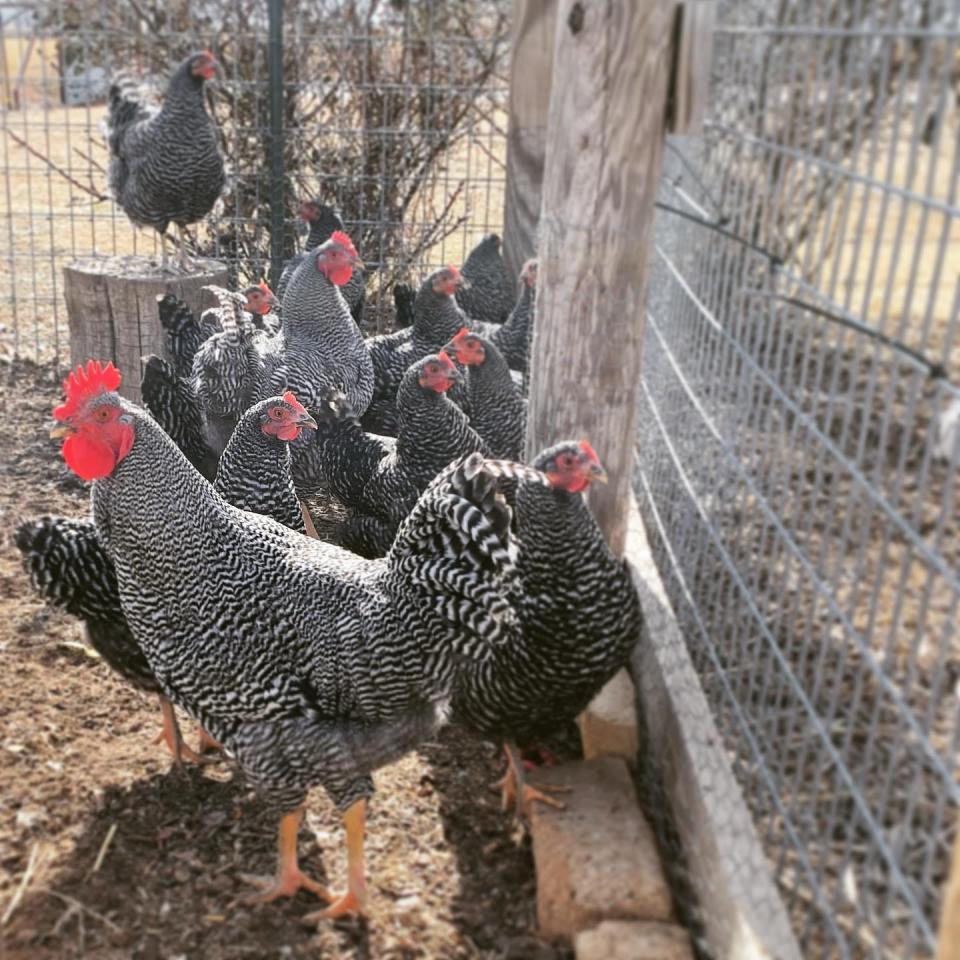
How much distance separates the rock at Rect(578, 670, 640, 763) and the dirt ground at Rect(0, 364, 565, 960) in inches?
15.1

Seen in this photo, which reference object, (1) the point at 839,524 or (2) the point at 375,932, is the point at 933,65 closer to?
(1) the point at 839,524

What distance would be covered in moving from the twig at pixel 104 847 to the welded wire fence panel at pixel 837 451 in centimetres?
191

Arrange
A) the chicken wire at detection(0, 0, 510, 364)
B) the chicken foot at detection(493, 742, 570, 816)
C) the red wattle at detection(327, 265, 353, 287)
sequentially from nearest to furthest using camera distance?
the chicken foot at detection(493, 742, 570, 816) < the red wattle at detection(327, 265, 353, 287) < the chicken wire at detection(0, 0, 510, 364)

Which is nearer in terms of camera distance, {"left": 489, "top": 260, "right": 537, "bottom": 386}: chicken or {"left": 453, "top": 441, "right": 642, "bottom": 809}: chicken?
{"left": 453, "top": 441, "right": 642, "bottom": 809}: chicken

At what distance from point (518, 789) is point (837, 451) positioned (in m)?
1.90

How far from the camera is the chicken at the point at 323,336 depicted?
578 cm

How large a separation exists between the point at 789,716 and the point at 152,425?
2045 mm

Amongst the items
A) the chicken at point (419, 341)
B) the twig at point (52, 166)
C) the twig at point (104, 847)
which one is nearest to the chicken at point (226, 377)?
the chicken at point (419, 341)

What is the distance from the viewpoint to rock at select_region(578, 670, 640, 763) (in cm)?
357

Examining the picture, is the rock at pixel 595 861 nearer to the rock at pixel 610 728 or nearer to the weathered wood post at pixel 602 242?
the rock at pixel 610 728

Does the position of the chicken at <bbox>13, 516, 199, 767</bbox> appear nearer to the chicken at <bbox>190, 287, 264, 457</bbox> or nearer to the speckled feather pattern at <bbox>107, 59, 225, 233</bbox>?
the chicken at <bbox>190, 287, 264, 457</bbox>

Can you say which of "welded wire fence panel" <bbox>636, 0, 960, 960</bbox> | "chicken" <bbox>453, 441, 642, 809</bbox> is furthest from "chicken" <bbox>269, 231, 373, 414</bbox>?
"welded wire fence panel" <bbox>636, 0, 960, 960</bbox>

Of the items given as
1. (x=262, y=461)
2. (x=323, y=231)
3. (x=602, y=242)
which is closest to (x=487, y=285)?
(x=323, y=231)

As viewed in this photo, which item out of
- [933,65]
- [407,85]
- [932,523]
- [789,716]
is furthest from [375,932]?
[407,85]
